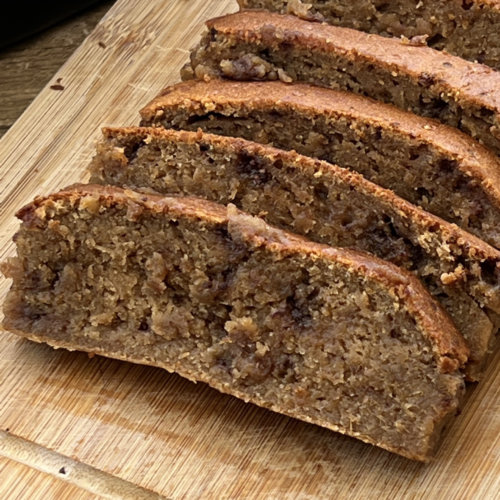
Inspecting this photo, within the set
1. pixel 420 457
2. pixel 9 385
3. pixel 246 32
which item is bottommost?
pixel 420 457

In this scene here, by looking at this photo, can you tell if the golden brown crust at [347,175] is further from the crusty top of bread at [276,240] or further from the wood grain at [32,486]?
the wood grain at [32,486]

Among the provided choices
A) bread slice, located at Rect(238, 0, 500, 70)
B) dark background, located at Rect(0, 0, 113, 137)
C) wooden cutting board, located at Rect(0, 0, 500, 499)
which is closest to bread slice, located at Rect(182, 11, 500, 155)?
bread slice, located at Rect(238, 0, 500, 70)

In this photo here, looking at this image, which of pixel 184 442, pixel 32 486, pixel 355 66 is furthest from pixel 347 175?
pixel 32 486

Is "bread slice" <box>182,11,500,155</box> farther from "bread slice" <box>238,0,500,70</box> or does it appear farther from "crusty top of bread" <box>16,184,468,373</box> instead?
"crusty top of bread" <box>16,184,468,373</box>

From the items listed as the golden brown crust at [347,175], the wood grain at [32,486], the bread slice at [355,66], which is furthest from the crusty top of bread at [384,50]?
the wood grain at [32,486]

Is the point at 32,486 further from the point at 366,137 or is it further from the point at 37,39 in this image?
the point at 37,39

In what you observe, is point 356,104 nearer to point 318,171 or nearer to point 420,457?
point 318,171

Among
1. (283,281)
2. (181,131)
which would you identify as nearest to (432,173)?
(283,281)
